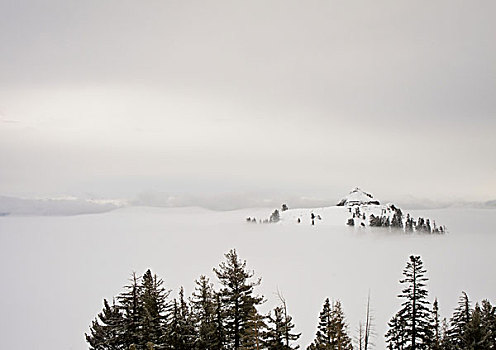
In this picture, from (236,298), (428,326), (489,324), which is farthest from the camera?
(489,324)

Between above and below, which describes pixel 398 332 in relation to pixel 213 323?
below

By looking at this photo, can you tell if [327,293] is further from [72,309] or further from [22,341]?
[22,341]

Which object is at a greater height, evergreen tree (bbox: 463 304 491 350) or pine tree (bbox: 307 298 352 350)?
pine tree (bbox: 307 298 352 350)

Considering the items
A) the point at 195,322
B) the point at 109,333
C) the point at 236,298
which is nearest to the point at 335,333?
the point at 236,298

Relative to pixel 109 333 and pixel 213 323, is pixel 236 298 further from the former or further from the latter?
pixel 109 333

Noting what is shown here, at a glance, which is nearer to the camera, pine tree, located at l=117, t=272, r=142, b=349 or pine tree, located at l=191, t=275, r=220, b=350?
pine tree, located at l=191, t=275, r=220, b=350

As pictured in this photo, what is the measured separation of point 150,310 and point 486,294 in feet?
693

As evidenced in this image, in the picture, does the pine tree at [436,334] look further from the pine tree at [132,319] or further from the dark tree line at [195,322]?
the pine tree at [132,319]

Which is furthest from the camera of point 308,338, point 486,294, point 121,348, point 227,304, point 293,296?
point 486,294

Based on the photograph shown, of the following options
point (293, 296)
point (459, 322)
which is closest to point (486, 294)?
point (293, 296)

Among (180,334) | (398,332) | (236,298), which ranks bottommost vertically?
(398,332)

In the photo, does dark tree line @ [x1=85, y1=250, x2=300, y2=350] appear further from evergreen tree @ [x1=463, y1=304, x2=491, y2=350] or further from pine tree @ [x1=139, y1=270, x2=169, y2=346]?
evergreen tree @ [x1=463, y1=304, x2=491, y2=350]

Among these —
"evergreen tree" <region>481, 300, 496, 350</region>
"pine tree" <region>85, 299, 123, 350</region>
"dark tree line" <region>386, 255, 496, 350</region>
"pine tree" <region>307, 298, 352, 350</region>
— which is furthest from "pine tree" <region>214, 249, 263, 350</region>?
"evergreen tree" <region>481, 300, 496, 350</region>

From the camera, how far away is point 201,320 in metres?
32.2
